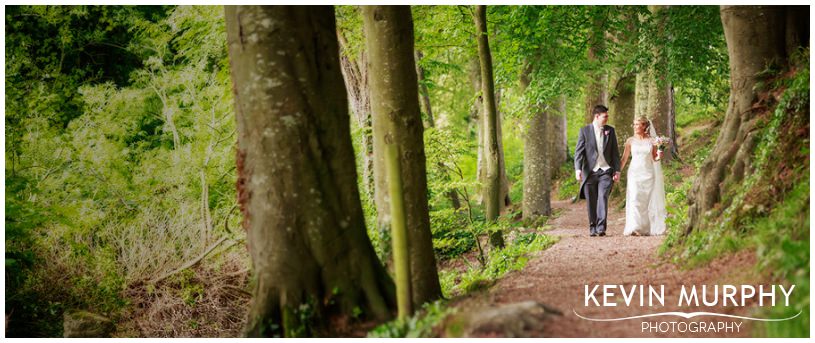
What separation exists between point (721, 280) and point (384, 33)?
3.80 meters

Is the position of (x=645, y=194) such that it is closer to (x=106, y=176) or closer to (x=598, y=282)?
(x=598, y=282)

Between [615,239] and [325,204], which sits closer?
[325,204]

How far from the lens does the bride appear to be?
1028 centimetres

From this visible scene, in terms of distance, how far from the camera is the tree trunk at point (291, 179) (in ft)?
16.5

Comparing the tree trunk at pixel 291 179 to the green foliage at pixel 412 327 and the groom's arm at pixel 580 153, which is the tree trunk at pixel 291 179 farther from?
the groom's arm at pixel 580 153

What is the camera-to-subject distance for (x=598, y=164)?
10.3 m

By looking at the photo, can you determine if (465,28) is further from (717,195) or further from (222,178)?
(717,195)

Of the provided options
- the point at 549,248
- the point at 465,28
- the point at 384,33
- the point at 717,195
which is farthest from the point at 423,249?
the point at 465,28

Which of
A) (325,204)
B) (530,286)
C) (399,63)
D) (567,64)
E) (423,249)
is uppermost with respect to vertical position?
(567,64)

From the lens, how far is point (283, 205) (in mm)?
5062

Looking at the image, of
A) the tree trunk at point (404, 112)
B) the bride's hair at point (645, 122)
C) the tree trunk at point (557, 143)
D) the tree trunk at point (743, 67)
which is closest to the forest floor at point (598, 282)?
the tree trunk at point (404, 112)

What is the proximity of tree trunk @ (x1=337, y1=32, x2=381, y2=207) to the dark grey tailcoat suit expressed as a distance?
3.45 metres

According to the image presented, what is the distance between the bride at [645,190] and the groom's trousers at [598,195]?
1.21 feet

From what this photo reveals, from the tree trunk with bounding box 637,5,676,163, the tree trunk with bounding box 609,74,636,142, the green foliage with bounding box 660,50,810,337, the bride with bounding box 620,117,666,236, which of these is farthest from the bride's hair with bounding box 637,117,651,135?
the tree trunk with bounding box 609,74,636,142
